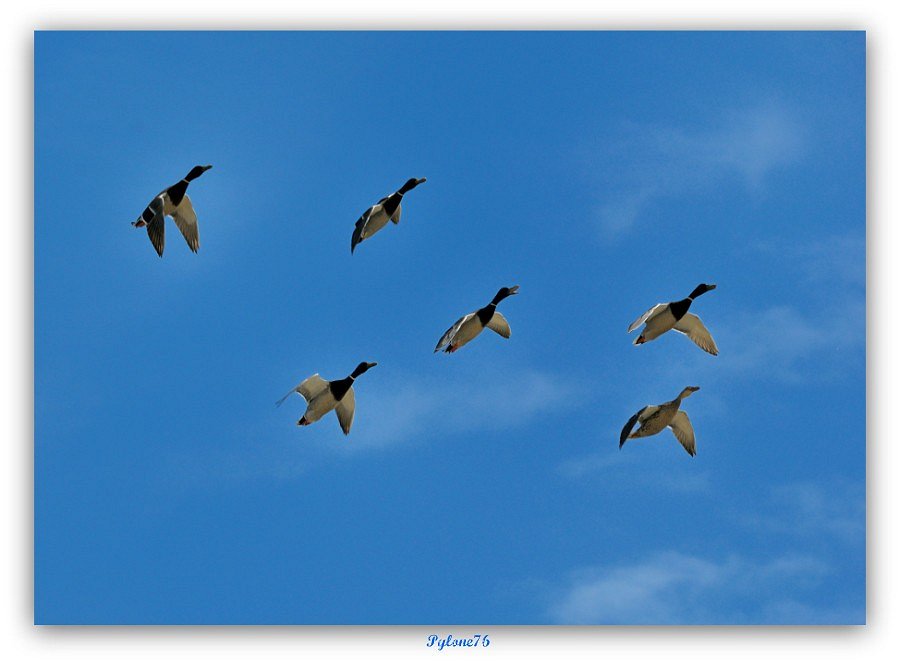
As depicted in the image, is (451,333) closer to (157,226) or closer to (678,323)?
(678,323)

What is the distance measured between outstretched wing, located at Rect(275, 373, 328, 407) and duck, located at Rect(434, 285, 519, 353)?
112 centimetres

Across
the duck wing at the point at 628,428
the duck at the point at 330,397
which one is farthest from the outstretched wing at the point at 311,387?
the duck wing at the point at 628,428

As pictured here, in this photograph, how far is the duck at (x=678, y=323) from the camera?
1305 centimetres

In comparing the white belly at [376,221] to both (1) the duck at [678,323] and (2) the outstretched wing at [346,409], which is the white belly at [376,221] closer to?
(2) the outstretched wing at [346,409]

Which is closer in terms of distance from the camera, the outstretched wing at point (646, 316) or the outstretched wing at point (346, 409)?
the outstretched wing at point (646, 316)

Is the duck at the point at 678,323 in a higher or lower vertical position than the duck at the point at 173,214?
lower

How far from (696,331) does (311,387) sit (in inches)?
134

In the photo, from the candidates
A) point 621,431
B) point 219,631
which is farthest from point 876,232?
point 219,631

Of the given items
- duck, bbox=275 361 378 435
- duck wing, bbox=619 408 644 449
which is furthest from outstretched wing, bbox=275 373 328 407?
duck wing, bbox=619 408 644 449

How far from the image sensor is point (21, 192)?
11547 mm

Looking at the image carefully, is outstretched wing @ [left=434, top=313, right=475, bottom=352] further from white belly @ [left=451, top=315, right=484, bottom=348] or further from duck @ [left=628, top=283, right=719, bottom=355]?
duck @ [left=628, top=283, right=719, bottom=355]

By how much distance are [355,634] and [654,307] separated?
13.1 feet

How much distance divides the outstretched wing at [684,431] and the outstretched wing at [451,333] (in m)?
2.03

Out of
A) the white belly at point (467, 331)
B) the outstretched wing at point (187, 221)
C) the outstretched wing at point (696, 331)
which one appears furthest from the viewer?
the white belly at point (467, 331)
